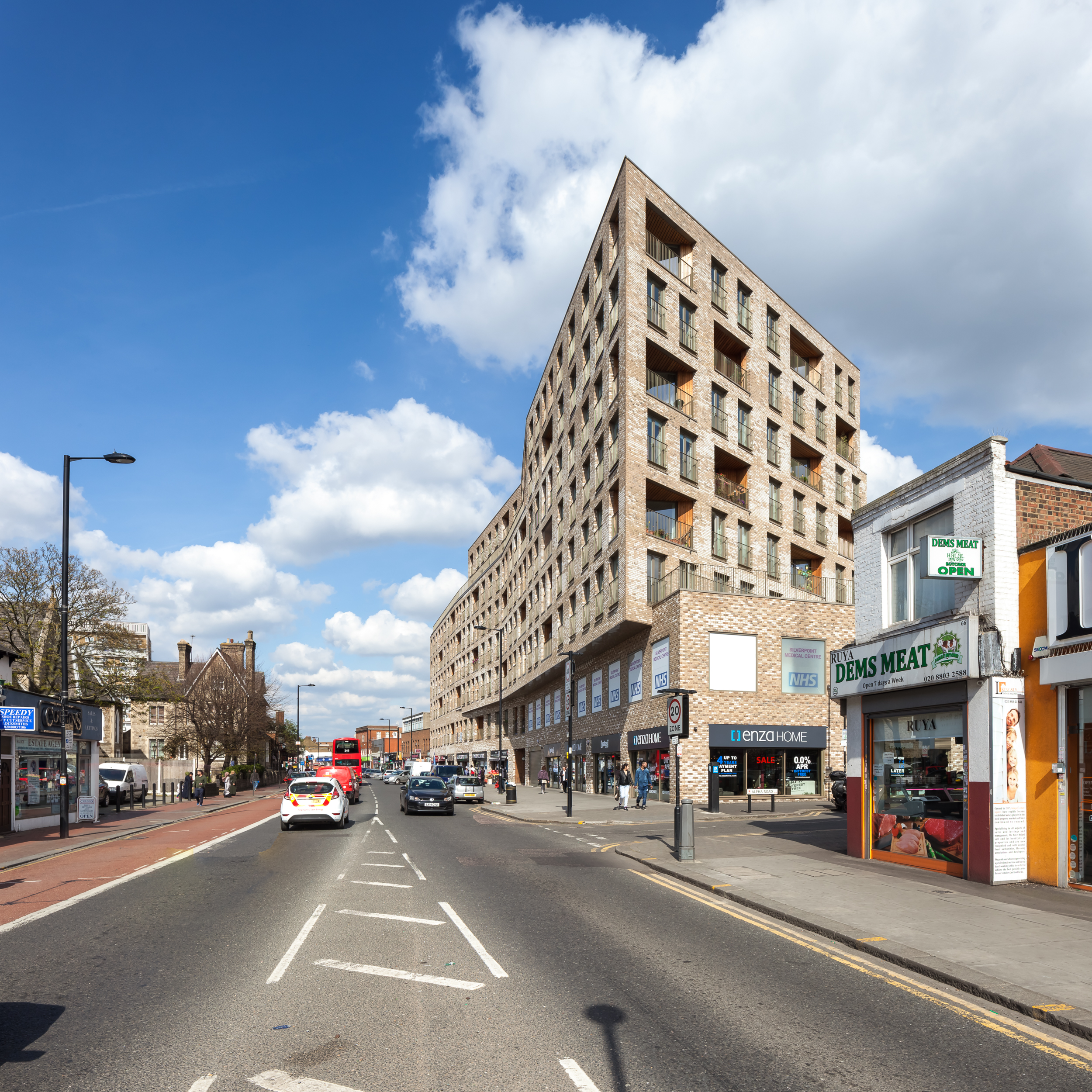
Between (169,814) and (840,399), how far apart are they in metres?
41.7

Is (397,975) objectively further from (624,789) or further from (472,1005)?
(624,789)

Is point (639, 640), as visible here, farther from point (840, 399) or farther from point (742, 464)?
point (840, 399)

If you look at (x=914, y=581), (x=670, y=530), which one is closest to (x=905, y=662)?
(x=914, y=581)

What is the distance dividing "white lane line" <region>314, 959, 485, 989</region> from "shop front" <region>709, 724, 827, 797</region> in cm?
2922

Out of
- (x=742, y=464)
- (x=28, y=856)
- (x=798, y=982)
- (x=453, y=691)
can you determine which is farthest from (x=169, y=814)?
(x=453, y=691)

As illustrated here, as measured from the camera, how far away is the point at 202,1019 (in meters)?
6.70

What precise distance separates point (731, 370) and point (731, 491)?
617 centimetres

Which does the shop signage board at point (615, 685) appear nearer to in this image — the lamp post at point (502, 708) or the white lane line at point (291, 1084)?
the lamp post at point (502, 708)

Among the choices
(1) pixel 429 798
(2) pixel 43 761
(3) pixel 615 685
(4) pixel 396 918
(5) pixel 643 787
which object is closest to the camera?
(4) pixel 396 918

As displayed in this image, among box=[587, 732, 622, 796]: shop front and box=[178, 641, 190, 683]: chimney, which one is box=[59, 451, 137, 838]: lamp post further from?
box=[178, 641, 190, 683]: chimney

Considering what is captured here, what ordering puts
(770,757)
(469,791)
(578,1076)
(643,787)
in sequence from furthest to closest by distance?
(469,791) < (770,757) < (643,787) < (578,1076)

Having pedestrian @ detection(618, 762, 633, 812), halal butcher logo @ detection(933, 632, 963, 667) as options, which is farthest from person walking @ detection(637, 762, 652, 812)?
halal butcher logo @ detection(933, 632, 963, 667)

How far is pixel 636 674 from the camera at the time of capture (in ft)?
136

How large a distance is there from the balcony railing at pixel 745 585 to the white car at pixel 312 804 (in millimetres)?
16629
